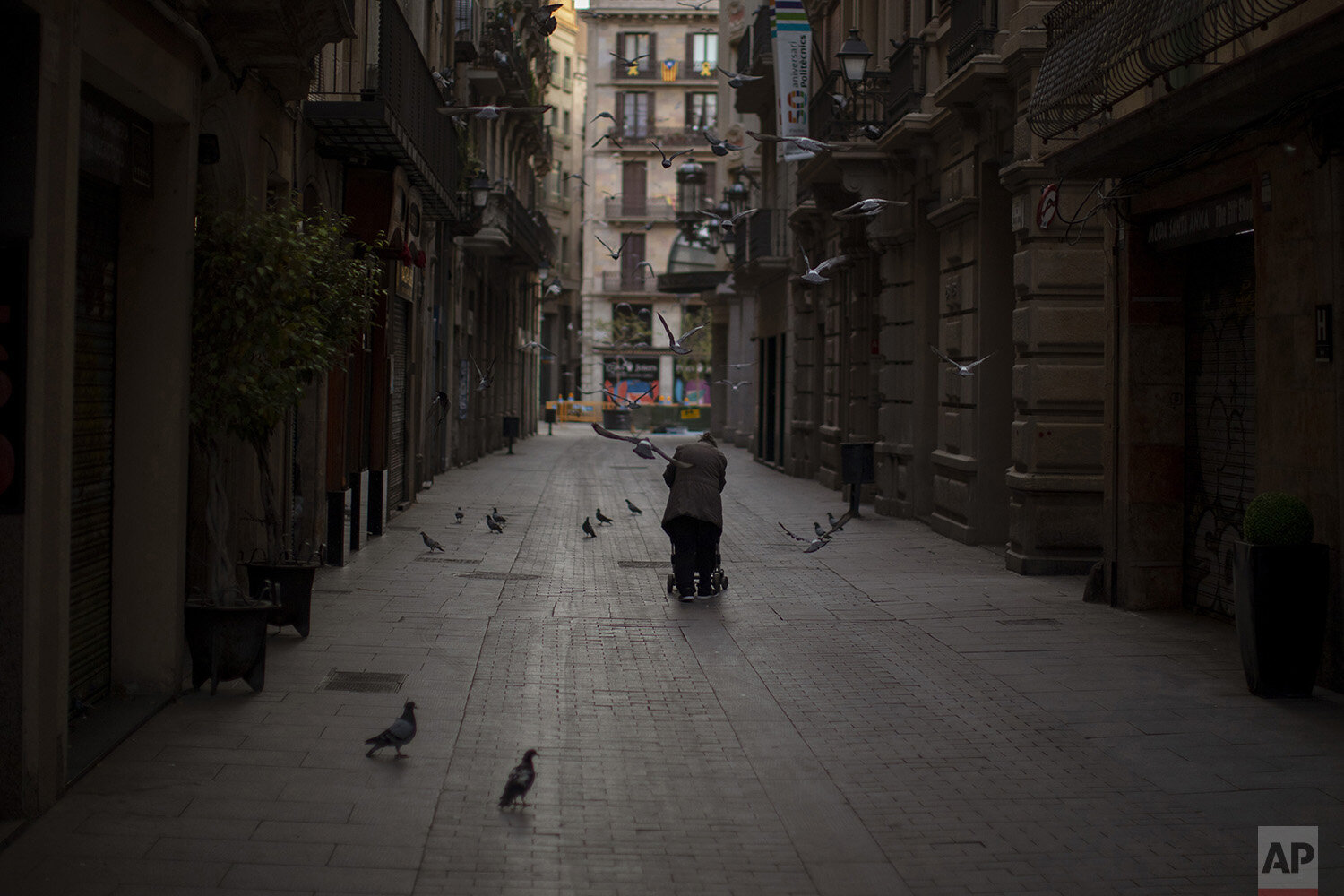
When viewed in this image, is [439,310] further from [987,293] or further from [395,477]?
[987,293]

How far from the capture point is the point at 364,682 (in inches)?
342

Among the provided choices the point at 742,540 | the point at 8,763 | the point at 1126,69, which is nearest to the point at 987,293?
the point at 742,540

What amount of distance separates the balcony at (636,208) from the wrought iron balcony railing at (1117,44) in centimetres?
5965

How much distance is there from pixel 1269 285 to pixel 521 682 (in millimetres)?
5733

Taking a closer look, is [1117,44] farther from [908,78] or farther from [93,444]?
[908,78]

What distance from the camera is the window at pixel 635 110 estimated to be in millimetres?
71875

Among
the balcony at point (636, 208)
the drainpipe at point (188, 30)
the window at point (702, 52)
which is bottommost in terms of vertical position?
the drainpipe at point (188, 30)

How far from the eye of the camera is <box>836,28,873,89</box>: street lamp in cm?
2031

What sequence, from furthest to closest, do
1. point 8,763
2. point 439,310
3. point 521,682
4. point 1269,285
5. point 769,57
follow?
point 769,57 < point 439,310 < point 1269,285 < point 521,682 < point 8,763

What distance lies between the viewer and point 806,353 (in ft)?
103

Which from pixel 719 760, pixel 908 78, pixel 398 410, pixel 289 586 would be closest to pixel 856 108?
pixel 908 78

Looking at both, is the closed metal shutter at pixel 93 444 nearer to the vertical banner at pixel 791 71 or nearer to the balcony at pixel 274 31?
the balcony at pixel 274 31

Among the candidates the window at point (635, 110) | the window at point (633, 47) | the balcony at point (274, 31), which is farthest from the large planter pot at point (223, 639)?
the window at point (635, 110)

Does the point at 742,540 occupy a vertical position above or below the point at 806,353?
below
